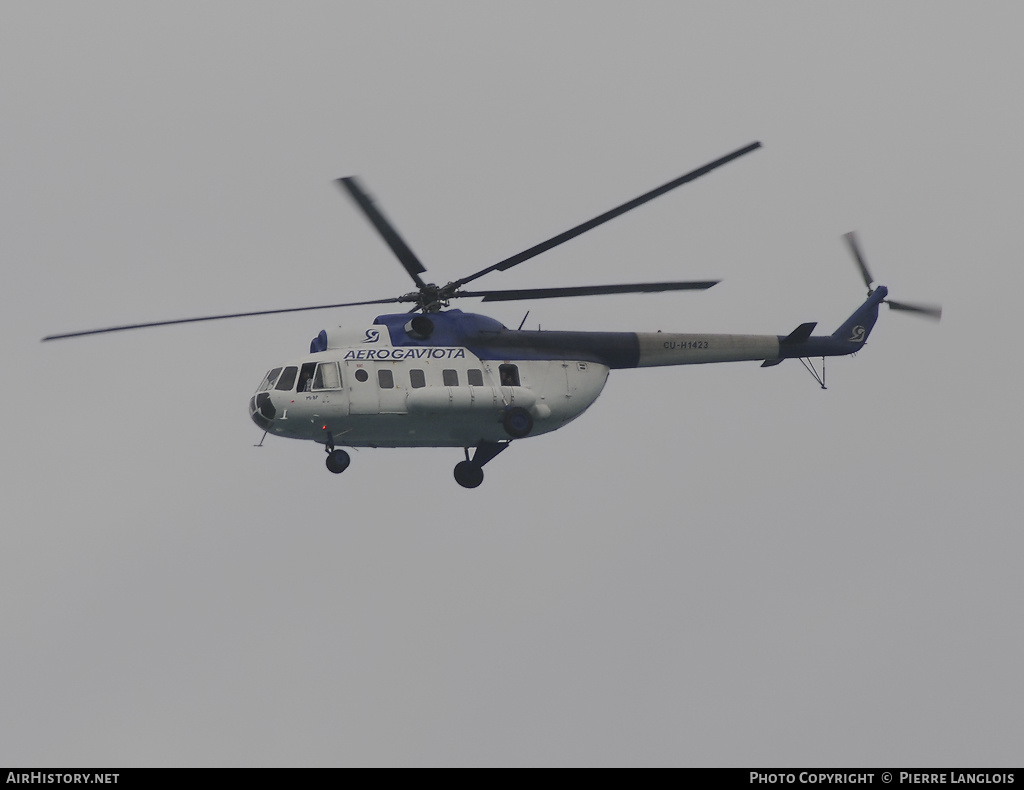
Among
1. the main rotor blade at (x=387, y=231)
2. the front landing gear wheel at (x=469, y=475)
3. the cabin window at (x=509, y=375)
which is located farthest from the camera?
the front landing gear wheel at (x=469, y=475)

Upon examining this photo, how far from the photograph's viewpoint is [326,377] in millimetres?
40406

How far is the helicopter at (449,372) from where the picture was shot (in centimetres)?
4016

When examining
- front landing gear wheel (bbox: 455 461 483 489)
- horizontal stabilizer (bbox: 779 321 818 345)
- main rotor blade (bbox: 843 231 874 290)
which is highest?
main rotor blade (bbox: 843 231 874 290)

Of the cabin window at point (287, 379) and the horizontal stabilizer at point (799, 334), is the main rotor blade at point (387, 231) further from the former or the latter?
the horizontal stabilizer at point (799, 334)

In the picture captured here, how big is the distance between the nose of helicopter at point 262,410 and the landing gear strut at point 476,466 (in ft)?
15.6

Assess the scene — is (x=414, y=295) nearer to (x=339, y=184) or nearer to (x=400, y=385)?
(x=400, y=385)

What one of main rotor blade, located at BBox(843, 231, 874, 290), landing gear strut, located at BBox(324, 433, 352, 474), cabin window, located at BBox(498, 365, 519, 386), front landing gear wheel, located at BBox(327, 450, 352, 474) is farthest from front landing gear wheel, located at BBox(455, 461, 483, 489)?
main rotor blade, located at BBox(843, 231, 874, 290)

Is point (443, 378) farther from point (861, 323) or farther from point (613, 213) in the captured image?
point (861, 323)

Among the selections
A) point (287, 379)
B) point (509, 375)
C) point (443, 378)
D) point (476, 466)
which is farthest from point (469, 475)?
point (287, 379)

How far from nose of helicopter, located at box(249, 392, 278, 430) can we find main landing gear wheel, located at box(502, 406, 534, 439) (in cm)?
502

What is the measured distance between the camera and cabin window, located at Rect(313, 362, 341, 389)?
40.3 m

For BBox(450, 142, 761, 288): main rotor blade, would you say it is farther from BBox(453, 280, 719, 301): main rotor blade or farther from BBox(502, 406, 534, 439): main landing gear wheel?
BBox(502, 406, 534, 439): main landing gear wheel

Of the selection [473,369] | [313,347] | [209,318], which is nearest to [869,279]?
[473,369]

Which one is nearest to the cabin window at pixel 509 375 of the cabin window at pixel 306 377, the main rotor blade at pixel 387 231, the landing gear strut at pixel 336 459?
the main rotor blade at pixel 387 231
